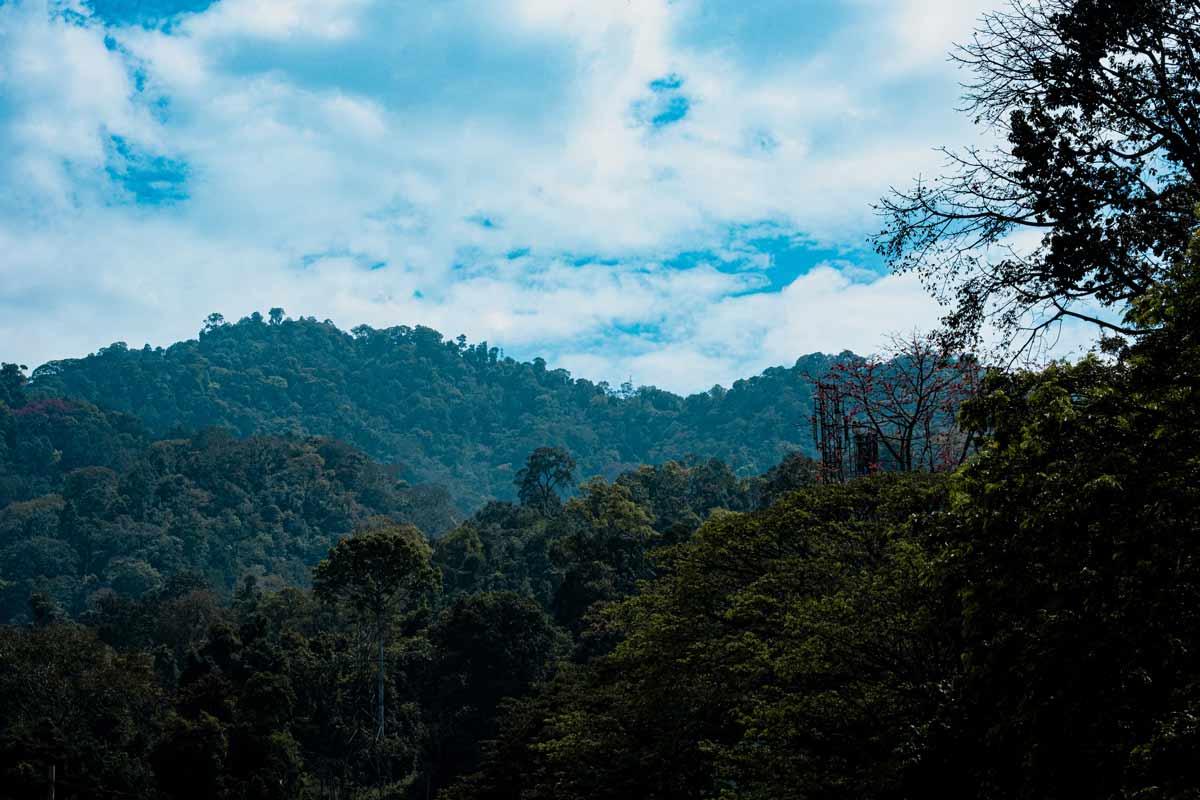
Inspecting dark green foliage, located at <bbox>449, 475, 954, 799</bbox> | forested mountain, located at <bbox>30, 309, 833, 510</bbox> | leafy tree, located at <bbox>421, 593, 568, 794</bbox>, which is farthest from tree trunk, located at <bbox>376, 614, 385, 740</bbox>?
forested mountain, located at <bbox>30, 309, 833, 510</bbox>

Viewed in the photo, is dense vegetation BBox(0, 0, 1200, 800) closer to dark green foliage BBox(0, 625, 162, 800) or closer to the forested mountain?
dark green foliage BBox(0, 625, 162, 800)

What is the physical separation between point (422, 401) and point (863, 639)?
169m

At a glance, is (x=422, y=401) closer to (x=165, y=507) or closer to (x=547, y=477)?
(x=165, y=507)

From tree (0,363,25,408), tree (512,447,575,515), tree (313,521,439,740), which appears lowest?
tree (313,521,439,740)

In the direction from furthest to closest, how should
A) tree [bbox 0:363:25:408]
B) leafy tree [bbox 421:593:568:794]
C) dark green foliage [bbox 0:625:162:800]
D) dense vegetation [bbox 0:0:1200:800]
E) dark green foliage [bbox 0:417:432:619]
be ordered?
tree [bbox 0:363:25:408] < dark green foliage [bbox 0:417:432:619] < leafy tree [bbox 421:593:568:794] < dark green foliage [bbox 0:625:162:800] < dense vegetation [bbox 0:0:1200:800]

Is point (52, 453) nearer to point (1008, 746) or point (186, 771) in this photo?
point (186, 771)

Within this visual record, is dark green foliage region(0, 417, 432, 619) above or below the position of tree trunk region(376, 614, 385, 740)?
above

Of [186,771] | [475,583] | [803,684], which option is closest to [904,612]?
[803,684]

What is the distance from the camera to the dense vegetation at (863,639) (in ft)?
20.9

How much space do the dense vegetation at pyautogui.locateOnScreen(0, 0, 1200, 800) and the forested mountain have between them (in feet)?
321

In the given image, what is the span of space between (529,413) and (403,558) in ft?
452

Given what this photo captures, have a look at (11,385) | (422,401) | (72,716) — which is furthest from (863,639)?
(422,401)

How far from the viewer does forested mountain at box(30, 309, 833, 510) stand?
153250 mm

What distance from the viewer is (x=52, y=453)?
111 metres
